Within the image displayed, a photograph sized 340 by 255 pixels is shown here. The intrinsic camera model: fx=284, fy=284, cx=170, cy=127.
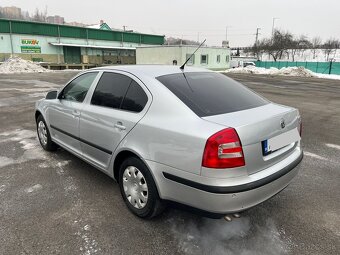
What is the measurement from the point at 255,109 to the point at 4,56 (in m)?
41.4

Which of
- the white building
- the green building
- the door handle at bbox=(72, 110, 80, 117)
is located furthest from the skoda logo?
the green building

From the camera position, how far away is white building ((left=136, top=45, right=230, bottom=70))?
32.7 metres

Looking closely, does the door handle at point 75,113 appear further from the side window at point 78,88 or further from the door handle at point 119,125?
the door handle at point 119,125

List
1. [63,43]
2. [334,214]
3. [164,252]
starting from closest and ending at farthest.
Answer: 1. [164,252]
2. [334,214]
3. [63,43]

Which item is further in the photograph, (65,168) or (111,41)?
(111,41)

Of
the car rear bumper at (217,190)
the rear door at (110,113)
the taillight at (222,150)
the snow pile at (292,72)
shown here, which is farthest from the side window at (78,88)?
the snow pile at (292,72)

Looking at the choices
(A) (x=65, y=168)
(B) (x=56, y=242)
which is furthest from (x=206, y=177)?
(A) (x=65, y=168)

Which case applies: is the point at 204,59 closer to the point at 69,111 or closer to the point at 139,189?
the point at 69,111

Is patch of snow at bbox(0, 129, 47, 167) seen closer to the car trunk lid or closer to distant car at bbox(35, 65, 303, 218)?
distant car at bbox(35, 65, 303, 218)

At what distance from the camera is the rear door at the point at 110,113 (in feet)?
9.67

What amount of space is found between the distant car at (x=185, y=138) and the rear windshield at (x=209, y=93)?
12 millimetres

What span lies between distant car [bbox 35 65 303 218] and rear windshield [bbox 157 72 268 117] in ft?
0.04

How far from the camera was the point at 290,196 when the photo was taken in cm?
353

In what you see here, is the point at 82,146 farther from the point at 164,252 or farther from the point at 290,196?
the point at 290,196
